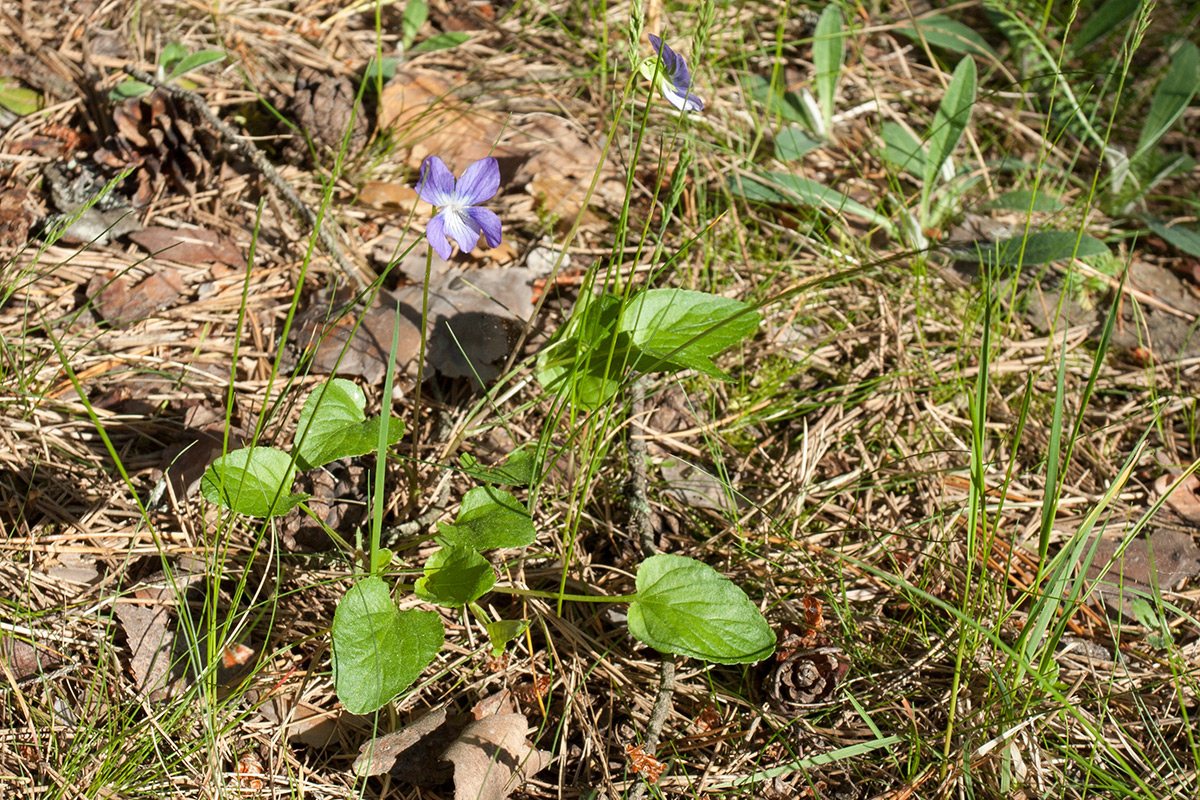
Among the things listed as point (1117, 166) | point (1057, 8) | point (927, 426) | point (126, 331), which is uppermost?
point (1057, 8)

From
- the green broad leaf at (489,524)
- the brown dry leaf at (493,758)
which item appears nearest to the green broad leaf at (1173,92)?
the green broad leaf at (489,524)

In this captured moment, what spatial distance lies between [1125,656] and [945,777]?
23.4 inches

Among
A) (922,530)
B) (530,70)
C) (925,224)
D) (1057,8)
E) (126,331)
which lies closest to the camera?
(922,530)

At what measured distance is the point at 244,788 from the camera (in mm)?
1468

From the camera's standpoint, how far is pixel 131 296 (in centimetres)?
219

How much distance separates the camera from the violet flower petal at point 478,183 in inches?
59.9

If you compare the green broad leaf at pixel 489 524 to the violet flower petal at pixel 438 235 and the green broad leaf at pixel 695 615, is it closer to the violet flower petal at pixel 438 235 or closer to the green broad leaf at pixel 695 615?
the green broad leaf at pixel 695 615

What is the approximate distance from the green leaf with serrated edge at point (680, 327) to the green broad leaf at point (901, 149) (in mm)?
1146

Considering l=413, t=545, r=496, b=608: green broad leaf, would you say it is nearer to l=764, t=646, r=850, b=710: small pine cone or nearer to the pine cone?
l=764, t=646, r=850, b=710: small pine cone

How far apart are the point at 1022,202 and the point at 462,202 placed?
1.83 m

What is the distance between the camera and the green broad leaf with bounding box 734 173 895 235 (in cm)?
250

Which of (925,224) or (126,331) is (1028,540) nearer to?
(925,224)

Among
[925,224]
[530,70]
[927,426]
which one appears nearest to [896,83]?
[925,224]

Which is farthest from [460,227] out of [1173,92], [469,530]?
[1173,92]
